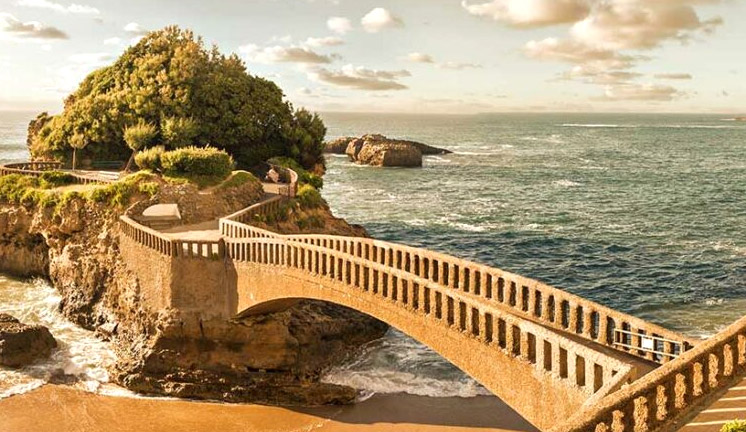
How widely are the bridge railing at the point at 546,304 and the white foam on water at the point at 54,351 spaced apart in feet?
42.7

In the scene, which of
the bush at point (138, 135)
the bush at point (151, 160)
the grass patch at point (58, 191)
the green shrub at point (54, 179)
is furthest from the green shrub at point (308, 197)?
the green shrub at point (54, 179)

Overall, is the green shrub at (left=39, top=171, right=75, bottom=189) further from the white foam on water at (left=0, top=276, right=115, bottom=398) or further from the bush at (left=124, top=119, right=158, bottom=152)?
the white foam on water at (left=0, top=276, right=115, bottom=398)

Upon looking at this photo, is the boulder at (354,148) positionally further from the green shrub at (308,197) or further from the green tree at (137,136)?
the green shrub at (308,197)

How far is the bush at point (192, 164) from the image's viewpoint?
154 feet

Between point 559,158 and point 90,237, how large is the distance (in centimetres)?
12466

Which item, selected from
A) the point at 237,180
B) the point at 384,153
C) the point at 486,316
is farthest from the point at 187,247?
the point at 384,153

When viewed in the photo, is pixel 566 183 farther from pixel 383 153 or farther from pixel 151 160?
pixel 151 160

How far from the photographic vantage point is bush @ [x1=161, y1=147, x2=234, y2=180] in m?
46.8

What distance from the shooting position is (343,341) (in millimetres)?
38500

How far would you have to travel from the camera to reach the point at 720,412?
13422 mm

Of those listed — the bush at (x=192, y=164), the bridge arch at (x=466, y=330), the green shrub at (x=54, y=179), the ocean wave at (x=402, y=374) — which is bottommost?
the ocean wave at (x=402, y=374)

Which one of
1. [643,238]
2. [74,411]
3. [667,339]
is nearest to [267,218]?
[74,411]

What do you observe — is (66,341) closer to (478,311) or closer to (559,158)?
(478,311)

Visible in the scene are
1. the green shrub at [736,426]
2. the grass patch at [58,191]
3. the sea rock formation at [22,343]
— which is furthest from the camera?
the grass patch at [58,191]
